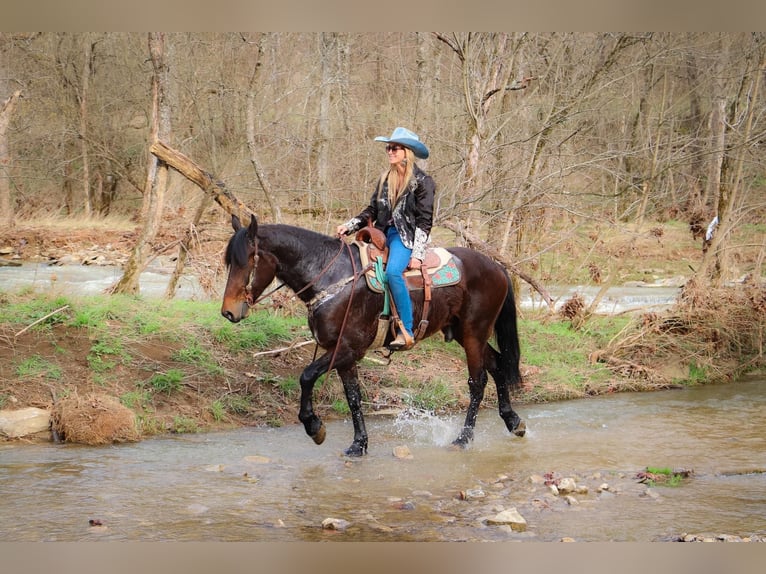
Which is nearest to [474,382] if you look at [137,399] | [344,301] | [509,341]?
[509,341]

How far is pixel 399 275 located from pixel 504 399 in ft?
6.67

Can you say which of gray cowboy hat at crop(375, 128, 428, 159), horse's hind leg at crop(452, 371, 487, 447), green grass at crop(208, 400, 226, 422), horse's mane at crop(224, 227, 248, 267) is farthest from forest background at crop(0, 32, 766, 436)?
horse's mane at crop(224, 227, 248, 267)

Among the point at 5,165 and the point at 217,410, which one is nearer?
the point at 217,410

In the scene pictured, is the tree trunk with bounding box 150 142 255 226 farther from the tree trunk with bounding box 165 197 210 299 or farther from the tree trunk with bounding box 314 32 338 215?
the tree trunk with bounding box 314 32 338 215

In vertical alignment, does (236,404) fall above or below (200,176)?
below

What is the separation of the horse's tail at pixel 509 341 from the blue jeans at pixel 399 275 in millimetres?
1593

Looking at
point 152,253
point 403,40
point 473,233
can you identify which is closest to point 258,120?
point 403,40

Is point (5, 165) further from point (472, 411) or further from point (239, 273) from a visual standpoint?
point (472, 411)

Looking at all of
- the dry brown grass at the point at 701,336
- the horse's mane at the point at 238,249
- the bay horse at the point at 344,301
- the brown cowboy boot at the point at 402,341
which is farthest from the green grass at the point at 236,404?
the dry brown grass at the point at 701,336

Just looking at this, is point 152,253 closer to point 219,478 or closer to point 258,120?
point 258,120

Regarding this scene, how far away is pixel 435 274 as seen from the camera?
7375 millimetres

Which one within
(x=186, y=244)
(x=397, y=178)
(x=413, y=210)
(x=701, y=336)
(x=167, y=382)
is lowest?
(x=167, y=382)

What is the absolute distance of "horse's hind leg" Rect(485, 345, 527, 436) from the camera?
796cm

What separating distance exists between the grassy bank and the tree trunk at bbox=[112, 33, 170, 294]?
87cm
